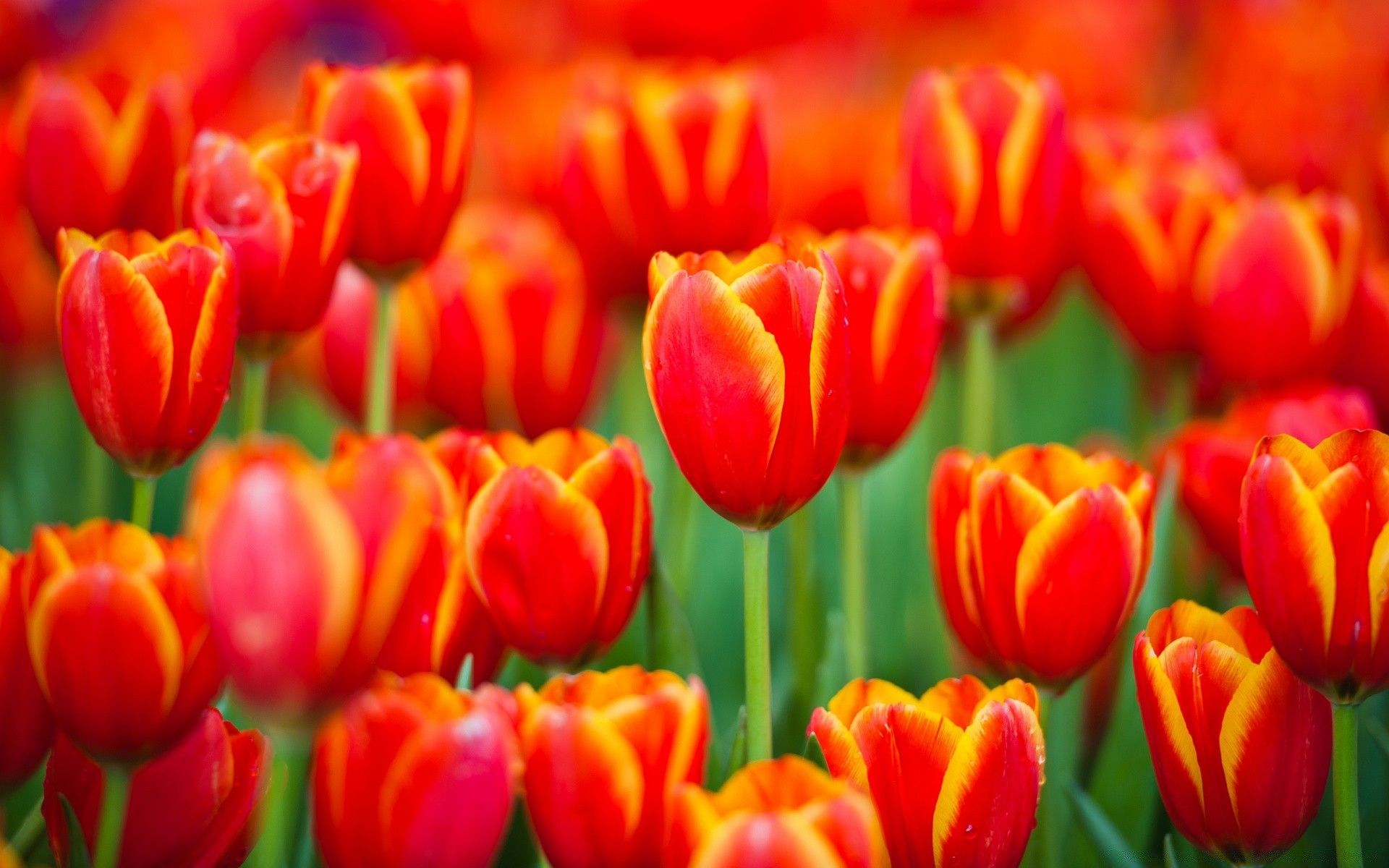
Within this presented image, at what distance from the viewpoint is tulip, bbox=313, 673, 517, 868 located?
43 cm

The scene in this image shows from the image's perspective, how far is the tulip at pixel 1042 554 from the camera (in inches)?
22.2

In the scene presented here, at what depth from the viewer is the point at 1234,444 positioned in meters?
0.70

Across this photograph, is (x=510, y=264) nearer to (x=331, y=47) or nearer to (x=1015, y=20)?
(x=1015, y=20)

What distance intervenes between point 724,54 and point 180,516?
3.05ft

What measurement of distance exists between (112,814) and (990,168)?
0.60m

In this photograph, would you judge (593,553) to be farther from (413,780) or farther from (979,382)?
(979,382)

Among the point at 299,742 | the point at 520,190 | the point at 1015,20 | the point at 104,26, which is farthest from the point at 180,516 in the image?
the point at 1015,20

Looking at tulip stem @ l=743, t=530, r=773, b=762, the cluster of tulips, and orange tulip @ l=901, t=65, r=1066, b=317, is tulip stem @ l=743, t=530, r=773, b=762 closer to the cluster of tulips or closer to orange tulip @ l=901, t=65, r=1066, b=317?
the cluster of tulips

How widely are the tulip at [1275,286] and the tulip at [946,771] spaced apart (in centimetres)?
41

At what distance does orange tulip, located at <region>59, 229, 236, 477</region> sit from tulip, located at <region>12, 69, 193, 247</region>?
0.61 ft

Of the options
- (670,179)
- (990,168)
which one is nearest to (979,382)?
(990,168)

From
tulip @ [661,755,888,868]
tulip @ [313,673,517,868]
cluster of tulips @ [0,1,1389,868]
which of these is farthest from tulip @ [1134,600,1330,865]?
tulip @ [313,673,517,868]

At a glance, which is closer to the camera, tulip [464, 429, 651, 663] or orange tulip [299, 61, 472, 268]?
tulip [464, 429, 651, 663]

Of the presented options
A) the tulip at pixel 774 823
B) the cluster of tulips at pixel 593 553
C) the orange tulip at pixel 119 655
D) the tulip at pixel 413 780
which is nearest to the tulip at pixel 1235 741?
the cluster of tulips at pixel 593 553
